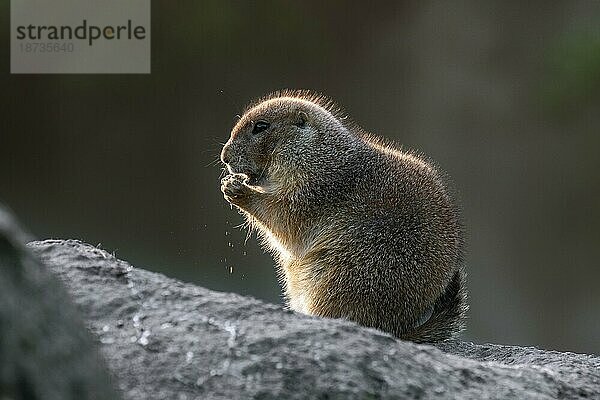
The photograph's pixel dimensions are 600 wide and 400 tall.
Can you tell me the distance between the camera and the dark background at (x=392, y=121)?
1009 cm

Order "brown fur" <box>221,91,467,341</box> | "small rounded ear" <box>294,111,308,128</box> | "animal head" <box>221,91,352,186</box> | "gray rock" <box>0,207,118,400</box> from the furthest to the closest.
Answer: "small rounded ear" <box>294,111,308,128</box>, "animal head" <box>221,91,352,186</box>, "brown fur" <box>221,91,467,341</box>, "gray rock" <box>0,207,118,400</box>

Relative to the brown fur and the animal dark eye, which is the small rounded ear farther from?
the animal dark eye

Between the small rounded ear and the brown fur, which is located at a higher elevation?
the small rounded ear

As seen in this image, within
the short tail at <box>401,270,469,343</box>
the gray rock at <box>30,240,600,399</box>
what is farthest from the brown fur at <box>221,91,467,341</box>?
the gray rock at <box>30,240,600,399</box>

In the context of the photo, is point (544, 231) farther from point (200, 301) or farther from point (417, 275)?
point (200, 301)

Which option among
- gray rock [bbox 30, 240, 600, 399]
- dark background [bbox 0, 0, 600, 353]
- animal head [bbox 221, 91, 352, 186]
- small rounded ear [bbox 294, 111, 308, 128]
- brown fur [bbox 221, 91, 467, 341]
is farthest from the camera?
dark background [bbox 0, 0, 600, 353]

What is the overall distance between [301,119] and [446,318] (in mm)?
1312

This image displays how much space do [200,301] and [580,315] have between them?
7.63 m

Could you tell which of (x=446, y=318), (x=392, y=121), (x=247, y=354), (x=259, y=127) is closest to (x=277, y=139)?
(x=259, y=127)

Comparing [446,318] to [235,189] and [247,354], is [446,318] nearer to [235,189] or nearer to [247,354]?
[235,189]

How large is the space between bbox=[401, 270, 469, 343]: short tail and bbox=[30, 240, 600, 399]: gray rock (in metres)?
1.23

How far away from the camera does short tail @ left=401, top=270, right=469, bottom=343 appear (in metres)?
4.86

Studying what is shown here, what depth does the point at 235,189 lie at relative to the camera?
5.47m

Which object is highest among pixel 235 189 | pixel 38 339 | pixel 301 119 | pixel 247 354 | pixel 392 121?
pixel 392 121
